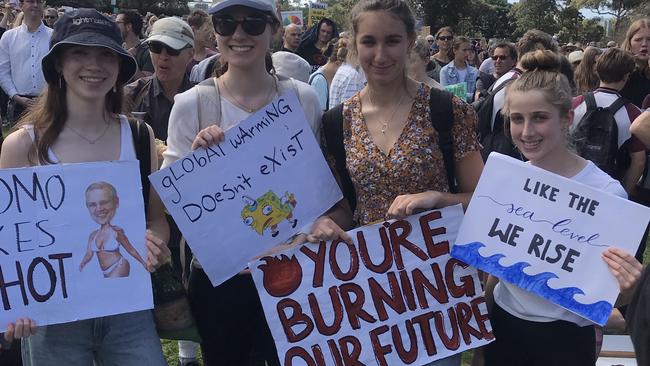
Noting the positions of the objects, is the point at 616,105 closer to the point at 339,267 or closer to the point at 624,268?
the point at 624,268

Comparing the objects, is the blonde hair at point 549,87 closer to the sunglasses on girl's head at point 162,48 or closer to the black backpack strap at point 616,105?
the sunglasses on girl's head at point 162,48

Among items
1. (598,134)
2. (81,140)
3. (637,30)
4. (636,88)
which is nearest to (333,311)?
(81,140)

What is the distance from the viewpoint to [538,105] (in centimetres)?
240

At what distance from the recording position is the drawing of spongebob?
251 centimetres

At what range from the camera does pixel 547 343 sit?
91.4 inches

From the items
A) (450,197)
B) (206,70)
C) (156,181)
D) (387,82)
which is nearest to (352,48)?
(387,82)

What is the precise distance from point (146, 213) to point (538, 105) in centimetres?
156

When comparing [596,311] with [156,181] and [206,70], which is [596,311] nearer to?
[156,181]

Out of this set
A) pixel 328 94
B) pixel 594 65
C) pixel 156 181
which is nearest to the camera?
pixel 156 181

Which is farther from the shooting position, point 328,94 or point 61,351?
point 328,94

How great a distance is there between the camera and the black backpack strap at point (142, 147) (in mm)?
2414

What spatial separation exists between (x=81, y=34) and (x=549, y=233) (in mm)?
1820

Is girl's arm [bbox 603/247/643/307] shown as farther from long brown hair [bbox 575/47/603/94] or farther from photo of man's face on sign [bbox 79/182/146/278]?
long brown hair [bbox 575/47/603/94]

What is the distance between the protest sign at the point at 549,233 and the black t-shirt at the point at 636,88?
347 centimetres
